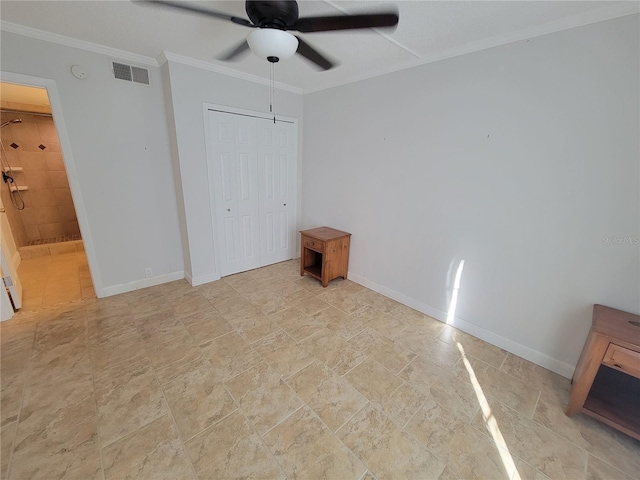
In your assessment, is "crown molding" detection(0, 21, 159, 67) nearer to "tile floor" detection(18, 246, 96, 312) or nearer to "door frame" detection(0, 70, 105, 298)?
"door frame" detection(0, 70, 105, 298)

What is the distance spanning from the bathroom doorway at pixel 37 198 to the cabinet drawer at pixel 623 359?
4.68 meters

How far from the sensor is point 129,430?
146 cm

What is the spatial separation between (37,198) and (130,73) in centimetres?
337

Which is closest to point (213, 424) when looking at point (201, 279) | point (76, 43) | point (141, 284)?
point (201, 279)

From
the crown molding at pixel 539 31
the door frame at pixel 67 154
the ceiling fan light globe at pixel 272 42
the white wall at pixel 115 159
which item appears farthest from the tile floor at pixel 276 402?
the crown molding at pixel 539 31

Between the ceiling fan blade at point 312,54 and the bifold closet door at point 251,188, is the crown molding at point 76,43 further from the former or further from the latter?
the ceiling fan blade at point 312,54

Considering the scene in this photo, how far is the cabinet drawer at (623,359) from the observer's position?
4.56 feet

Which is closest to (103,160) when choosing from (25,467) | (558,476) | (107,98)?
(107,98)

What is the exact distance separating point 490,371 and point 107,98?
4157 millimetres

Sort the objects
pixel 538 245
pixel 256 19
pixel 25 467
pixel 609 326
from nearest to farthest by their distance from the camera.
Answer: pixel 25 467 → pixel 256 19 → pixel 609 326 → pixel 538 245

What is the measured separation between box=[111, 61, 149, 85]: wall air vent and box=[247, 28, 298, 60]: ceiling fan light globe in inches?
73.7

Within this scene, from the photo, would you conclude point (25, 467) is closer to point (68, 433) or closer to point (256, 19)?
point (68, 433)

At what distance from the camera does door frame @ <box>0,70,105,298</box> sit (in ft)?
6.91

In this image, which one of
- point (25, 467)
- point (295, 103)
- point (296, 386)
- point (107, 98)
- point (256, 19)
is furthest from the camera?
point (295, 103)
